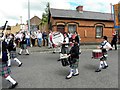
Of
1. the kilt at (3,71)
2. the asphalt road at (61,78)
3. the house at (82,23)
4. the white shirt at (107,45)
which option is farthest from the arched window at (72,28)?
the kilt at (3,71)

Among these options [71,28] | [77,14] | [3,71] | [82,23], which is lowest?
[3,71]

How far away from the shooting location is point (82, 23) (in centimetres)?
2462

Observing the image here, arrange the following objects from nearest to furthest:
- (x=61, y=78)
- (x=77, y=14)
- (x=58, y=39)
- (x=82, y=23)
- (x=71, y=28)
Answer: (x=61, y=78), (x=58, y=39), (x=71, y=28), (x=82, y=23), (x=77, y=14)

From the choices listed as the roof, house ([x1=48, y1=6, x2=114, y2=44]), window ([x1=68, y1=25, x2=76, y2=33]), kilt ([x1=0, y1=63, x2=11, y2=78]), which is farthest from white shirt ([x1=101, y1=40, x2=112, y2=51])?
window ([x1=68, y1=25, x2=76, y2=33])

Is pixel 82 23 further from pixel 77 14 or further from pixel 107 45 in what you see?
pixel 107 45

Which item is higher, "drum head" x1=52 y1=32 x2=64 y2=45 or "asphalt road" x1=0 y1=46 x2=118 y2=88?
"drum head" x1=52 y1=32 x2=64 y2=45

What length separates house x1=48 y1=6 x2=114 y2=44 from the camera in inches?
928

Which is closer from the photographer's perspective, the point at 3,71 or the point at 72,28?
the point at 3,71

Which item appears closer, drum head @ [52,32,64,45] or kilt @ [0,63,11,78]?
kilt @ [0,63,11,78]

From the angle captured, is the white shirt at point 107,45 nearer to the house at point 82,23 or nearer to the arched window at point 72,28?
the house at point 82,23

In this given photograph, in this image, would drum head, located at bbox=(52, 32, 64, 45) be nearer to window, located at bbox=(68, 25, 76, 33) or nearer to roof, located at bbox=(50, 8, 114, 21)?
roof, located at bbox=(50, 8, 114, 21)

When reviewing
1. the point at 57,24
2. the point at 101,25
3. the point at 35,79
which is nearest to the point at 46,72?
the point at 35,79

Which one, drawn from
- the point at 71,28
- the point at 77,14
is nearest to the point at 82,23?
the point at 71,28

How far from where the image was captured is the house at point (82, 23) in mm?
23562
